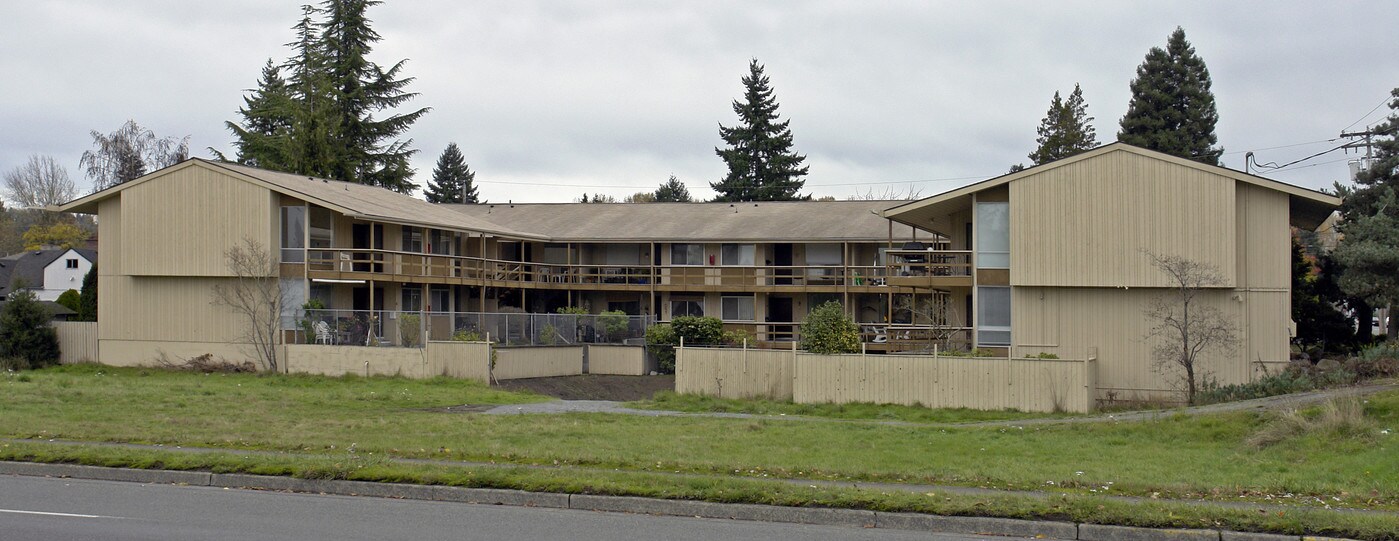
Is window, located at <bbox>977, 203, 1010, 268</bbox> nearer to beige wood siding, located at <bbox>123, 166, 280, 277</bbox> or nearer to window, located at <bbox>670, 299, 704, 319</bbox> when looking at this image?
window, located at <bbox>670, 299, 704, 319</bbox>

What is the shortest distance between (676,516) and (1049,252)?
2118cm

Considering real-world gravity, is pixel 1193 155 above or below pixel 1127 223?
above

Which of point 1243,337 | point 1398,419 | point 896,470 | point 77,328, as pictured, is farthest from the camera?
point 77,328

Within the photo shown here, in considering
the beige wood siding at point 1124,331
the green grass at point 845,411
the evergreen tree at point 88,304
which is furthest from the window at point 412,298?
the beige wood siding at point 1124,331

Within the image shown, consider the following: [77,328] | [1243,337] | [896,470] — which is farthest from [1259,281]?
[77,328]

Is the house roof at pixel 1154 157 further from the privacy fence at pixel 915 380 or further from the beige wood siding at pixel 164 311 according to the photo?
the beige wood siding at pixel 164 311

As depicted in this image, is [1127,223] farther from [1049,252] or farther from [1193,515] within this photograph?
[1193,515]

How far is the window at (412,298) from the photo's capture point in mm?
46812

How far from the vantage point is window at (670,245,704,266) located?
180ft

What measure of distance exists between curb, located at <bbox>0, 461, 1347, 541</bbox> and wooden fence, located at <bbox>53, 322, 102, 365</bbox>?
27.8 m

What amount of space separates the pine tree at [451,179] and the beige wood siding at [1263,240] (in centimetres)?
8011

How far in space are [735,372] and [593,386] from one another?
8.72 metres

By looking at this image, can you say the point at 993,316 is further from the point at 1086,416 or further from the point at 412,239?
the point at 412,239

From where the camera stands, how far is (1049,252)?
106ft
